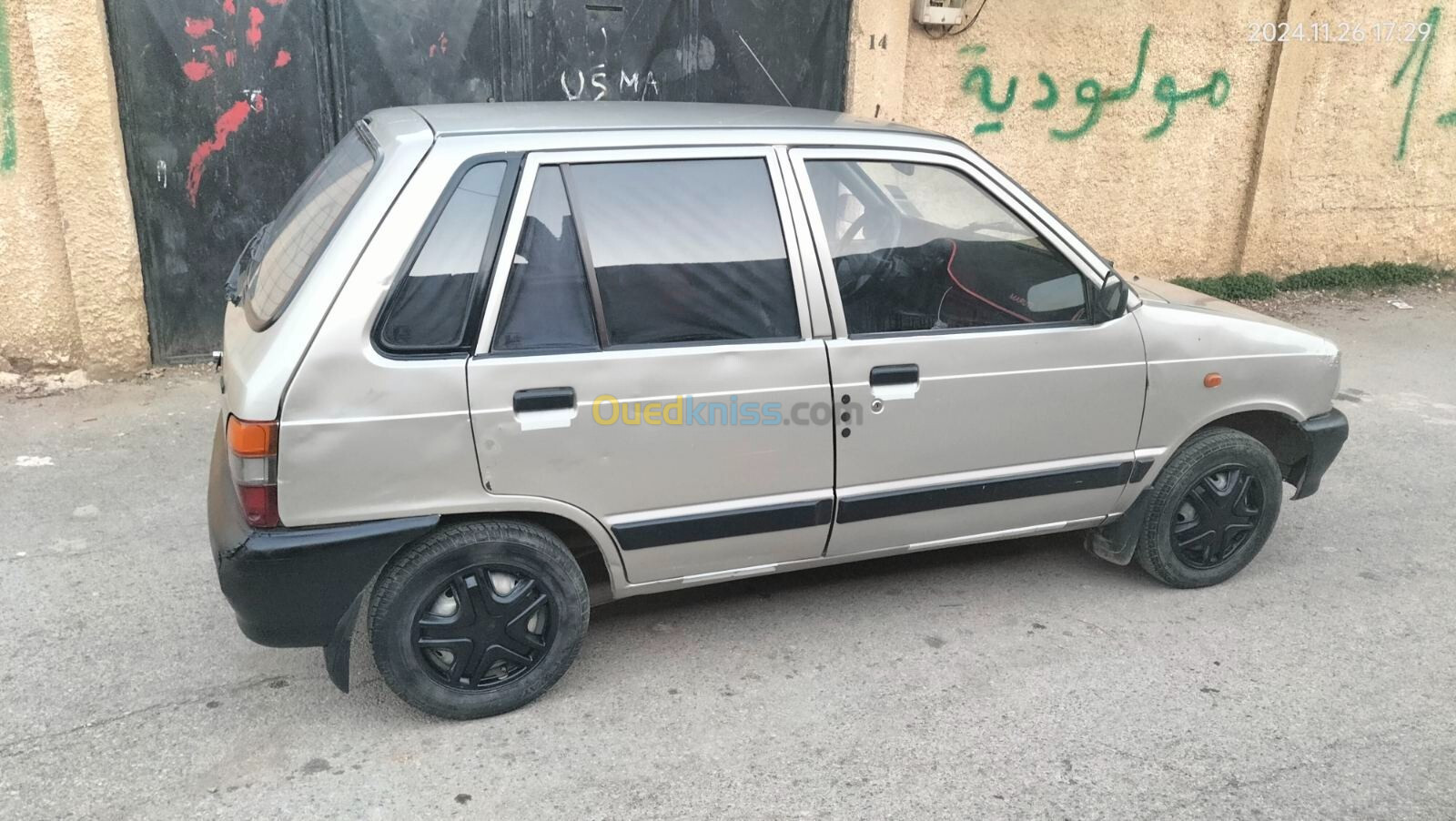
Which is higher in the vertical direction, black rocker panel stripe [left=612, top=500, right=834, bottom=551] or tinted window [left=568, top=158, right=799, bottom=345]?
tinted window [left=568, top=158, right=799, bottom=345]

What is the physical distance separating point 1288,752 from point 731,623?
5.91ft

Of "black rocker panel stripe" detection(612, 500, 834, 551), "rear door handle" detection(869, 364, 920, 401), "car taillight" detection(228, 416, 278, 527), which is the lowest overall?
"black rocker panel stripe" detection(612, 500, 834, 551)

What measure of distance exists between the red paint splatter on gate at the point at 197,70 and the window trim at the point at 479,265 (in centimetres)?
368

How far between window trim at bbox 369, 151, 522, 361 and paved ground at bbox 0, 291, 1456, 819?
1166 millimetres

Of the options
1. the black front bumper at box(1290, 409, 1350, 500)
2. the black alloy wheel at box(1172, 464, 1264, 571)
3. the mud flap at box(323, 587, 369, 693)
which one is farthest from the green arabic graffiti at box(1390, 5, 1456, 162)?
the mud flap at box(323, 587, 369, 693)

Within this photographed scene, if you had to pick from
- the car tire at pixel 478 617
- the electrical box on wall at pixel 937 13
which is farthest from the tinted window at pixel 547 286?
the electrical box on wall at pixel 937 13

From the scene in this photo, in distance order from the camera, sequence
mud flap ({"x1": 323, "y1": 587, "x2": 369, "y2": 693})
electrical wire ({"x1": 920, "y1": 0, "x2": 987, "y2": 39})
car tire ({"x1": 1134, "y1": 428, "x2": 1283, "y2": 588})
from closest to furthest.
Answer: mud flap ({"x1": 323, "y1": 587, "x2": 369, "y2": 693}), car tire ({"x1": 1134, "y1": 428, "x2": 1283, "y2": 588}), electrical wire ({"x1": 920, "y1": 0, "x2": 987, "y2": 39})

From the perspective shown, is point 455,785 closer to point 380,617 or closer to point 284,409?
point 380,617

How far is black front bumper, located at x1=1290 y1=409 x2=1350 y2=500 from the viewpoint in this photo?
4.05 meters

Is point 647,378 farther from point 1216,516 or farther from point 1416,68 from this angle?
point 1416,68

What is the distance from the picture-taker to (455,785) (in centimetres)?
297

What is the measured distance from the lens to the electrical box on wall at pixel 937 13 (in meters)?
7.07

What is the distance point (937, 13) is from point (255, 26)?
13.8 ft

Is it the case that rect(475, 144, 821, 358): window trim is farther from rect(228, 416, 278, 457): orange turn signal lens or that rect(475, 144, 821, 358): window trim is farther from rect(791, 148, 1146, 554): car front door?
rect(228, 416, 278, 457): orange turn signal lens
